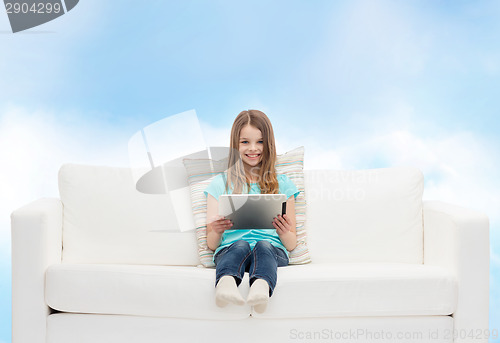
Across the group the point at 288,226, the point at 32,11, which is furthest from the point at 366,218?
the point at 32,11

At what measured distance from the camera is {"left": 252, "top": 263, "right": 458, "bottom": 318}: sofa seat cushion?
2.02 meters

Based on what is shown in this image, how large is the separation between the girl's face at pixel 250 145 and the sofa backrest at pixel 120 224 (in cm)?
36

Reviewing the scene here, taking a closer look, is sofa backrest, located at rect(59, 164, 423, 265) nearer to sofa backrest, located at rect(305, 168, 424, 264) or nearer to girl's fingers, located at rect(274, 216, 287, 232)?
sofa backrest, located at rect(305, 168, 424, 264)

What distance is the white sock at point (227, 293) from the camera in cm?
185

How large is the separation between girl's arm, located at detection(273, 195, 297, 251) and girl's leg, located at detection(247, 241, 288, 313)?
0.08 metres

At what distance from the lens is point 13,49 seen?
10.2 feet

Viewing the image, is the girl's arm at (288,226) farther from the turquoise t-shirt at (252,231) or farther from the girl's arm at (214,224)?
the girl's arm at (214,224)

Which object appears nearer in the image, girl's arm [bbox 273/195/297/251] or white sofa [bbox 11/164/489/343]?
white sofa [bbox 11/164/489/343]

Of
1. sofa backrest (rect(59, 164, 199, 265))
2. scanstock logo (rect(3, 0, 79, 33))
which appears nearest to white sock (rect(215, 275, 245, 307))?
sofa backrest (rect(59, 164, 199, 265))

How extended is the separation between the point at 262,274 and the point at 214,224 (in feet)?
1.21

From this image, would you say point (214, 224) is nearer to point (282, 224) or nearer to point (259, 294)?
point (282, 224)

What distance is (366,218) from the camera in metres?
2.49

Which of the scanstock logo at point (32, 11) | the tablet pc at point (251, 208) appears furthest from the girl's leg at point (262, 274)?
the scanstock logo at point (32, 11)

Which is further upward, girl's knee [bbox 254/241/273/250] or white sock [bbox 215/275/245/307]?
girl's knee [bbox 254/241/273/250]
